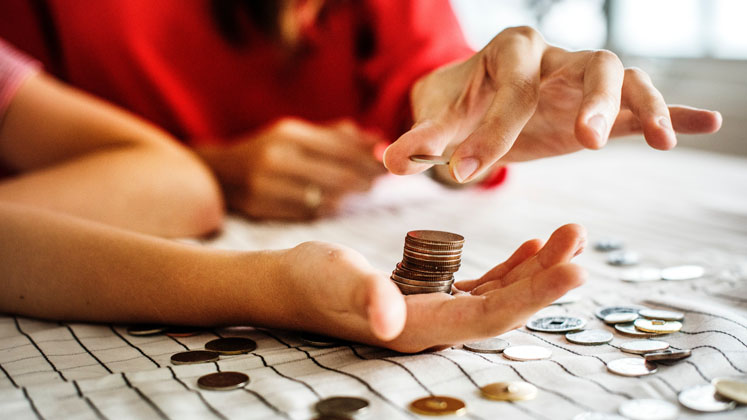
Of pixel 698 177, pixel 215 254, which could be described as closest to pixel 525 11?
pixel 698 177

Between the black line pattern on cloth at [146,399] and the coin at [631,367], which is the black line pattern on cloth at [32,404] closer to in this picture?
the black line pattern on cloth at [146,399]

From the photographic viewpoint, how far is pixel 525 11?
12.6ft

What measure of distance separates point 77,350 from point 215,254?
7.8 inches

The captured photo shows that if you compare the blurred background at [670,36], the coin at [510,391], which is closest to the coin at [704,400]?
the coin at [510,391]

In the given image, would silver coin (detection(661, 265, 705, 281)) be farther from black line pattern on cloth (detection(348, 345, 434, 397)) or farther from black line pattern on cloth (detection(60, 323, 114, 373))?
black line pattern on cloth (detection(60, 323, 114, 373))

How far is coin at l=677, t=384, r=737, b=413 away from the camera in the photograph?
58 cm

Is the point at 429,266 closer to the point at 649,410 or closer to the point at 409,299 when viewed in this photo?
the point at 409,299

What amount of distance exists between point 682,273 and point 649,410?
0.56m

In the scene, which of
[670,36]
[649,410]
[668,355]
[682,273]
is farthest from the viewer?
[670,36]

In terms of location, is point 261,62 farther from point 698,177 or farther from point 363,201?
point 698,177

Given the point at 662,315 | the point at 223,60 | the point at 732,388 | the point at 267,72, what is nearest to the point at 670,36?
the point at 267,72

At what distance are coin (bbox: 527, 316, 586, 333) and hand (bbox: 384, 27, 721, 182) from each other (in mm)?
224

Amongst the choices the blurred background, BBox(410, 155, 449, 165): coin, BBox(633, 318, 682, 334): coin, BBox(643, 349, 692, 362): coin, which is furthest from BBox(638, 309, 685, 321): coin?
the blurred background

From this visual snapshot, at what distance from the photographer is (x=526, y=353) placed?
725 mm
